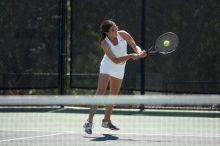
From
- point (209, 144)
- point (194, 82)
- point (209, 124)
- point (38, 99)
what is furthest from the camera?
point (194, 82)

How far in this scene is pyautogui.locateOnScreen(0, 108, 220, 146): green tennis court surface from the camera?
25.6 feet

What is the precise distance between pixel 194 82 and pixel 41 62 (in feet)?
9.54

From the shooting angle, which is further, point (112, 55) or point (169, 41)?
point (169, 41)

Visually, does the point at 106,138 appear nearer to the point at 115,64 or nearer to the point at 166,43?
the point at 115,64

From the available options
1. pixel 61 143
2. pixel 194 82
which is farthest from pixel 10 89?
pixel 61 143

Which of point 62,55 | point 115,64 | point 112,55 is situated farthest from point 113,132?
point 62,55

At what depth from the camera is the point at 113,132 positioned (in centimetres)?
897

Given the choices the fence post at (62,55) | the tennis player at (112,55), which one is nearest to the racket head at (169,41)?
the tennis player at (112,55)

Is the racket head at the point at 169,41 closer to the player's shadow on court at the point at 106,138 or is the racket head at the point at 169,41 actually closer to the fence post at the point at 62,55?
the player's shadow on court at the point at 106,138

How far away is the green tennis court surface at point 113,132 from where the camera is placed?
7.80 m

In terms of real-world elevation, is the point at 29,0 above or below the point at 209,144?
above

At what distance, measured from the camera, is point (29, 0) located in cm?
1302

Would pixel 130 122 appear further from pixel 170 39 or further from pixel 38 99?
pixel 38 99

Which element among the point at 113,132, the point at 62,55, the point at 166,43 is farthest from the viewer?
the point at 62,55
